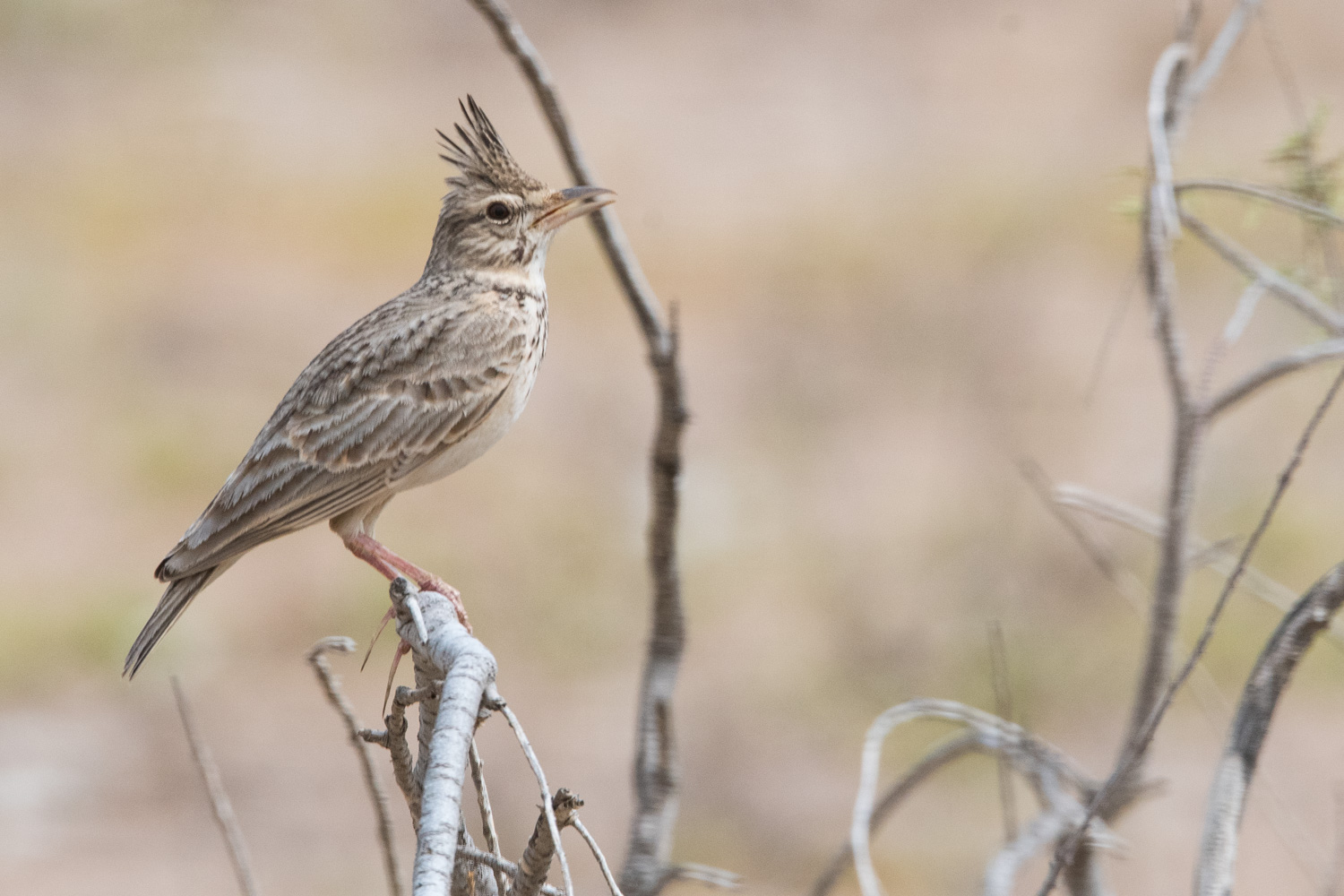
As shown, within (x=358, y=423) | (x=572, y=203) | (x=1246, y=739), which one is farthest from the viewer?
(x=572, y=203)

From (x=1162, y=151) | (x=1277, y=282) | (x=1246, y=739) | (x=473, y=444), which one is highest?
(x=1162, y=151)

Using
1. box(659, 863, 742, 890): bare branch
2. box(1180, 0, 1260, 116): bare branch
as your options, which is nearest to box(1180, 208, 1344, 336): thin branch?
box(1180, 0, 1260, 116): bare branch

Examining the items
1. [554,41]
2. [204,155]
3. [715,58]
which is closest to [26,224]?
[204,155]

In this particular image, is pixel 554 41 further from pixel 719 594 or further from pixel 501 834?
pixel 501 834

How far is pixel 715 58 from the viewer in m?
19.0

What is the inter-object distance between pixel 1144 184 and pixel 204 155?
1362 centimetres

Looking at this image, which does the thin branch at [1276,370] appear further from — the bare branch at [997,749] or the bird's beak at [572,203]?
the bird's beak at [572,203]

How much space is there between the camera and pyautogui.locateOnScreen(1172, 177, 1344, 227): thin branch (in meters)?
3.36

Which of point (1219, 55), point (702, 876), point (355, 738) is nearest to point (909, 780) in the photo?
point (702, 876)

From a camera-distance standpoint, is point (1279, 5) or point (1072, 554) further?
point (1279, 5)

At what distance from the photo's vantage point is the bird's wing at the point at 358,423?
12.2ft

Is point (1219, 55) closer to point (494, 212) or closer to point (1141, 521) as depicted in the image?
point (1141, 521)

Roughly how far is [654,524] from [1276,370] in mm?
1571

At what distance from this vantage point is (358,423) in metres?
3.83
